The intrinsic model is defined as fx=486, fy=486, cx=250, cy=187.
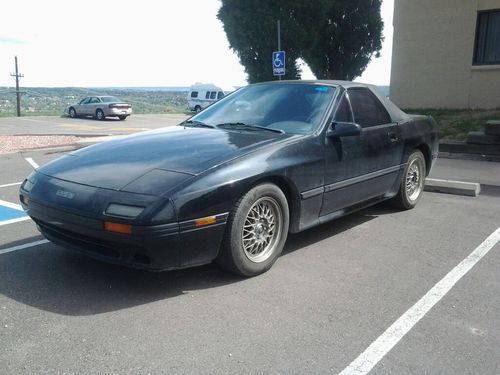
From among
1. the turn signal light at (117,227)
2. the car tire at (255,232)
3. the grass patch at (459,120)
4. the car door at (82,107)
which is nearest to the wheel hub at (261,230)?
the car tire at (255,232)

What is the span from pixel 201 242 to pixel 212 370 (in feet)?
3.26

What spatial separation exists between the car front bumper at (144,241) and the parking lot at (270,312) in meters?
0.29

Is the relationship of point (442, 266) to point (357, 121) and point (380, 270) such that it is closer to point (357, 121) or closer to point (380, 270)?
point (380, 270)

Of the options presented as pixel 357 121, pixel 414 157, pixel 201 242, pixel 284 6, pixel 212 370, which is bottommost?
pixel 212 370

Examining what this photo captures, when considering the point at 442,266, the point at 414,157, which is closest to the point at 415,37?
the point at 414,157

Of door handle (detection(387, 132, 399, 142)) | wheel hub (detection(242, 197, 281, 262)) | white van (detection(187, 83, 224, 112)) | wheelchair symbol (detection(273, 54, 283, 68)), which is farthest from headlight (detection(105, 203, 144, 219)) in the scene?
white van (detection(187, 83, 224, 112))

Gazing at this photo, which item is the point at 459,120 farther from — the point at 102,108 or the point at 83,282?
the point at 102,108

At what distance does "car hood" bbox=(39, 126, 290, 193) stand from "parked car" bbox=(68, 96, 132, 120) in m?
24.0

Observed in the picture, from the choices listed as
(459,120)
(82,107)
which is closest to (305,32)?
(459,120)

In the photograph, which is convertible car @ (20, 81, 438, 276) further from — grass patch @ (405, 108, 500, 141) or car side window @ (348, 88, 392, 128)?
grass patch @ (405, 108, 500, 141)

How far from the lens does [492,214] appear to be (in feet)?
18.8

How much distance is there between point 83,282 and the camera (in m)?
3.61

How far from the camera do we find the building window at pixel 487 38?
13.5 m

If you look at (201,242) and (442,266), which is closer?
(201,242)
